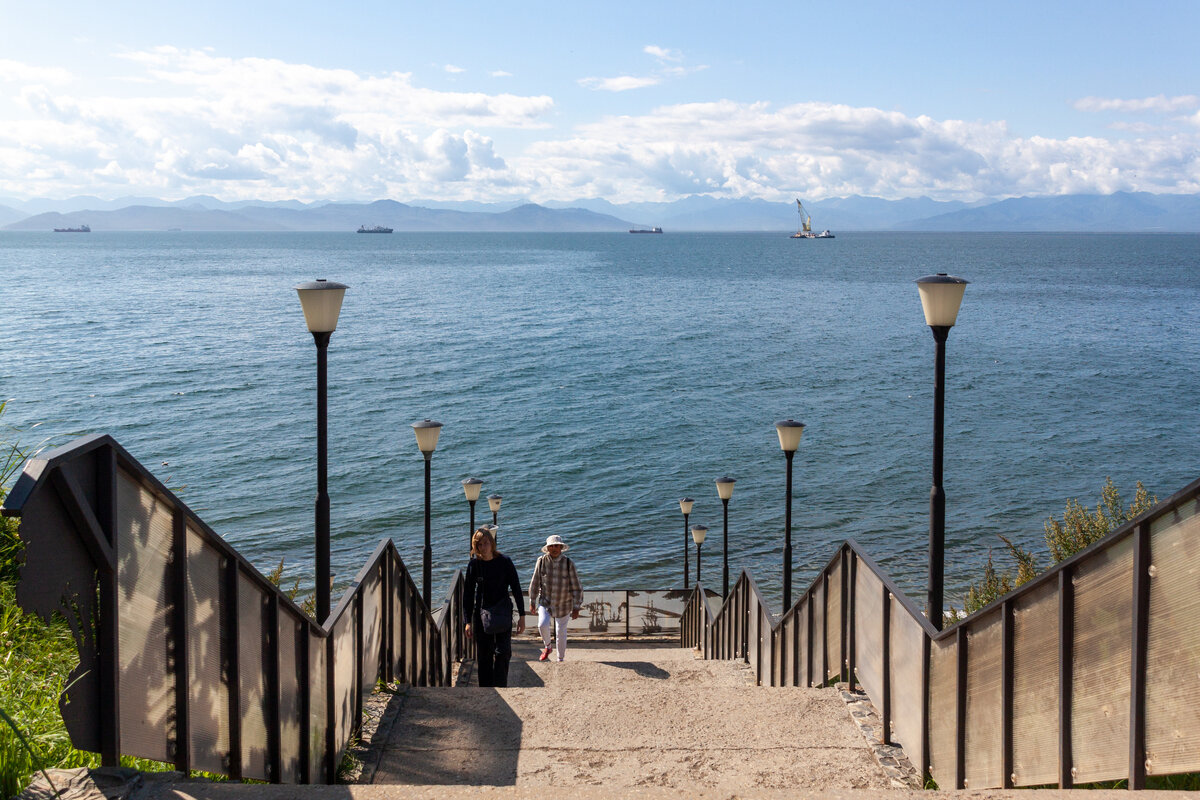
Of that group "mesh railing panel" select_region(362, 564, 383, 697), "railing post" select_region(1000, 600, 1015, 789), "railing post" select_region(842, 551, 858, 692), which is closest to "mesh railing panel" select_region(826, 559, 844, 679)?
"railing post" select_region(842, 551, 858, 692)

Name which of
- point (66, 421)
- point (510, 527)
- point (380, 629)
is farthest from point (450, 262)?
point (380, 629)

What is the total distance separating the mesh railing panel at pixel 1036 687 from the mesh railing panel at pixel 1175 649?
458 mm

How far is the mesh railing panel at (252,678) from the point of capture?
4213 mm

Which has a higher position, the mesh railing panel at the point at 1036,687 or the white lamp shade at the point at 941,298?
the white lamp shade at the point at 941,298

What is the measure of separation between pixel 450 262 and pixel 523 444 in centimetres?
13291

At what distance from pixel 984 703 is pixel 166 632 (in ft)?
11.4

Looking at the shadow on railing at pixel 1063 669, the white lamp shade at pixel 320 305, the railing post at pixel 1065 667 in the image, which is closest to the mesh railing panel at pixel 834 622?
the shadow on railing at pixel 1063 669

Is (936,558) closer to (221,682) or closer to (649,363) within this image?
(221,682)

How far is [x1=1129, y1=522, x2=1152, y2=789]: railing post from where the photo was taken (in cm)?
356

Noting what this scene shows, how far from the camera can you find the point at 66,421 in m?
37.6

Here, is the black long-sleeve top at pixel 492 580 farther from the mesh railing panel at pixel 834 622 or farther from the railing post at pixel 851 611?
the railing post at pixel 851 611

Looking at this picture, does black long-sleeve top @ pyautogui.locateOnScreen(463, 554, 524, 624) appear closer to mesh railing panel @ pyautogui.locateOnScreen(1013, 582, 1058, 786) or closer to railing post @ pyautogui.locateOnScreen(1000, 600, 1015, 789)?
railing post @ pyautogui.locateOnScreen(1000, 600, 1015, 789)

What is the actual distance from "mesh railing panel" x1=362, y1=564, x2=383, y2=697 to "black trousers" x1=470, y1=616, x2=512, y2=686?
2.63m

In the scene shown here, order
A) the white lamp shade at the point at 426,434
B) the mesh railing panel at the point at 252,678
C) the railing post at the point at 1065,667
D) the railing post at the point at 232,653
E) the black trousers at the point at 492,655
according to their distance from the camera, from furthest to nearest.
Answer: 1. the white lamp shade at the point at 426,434
2. the black trousers at the point at 492,655
3. the mesh railing panel at the point at 252,678
4. the railing post at the point at 232,653
5. the railing post at the point at 1065,667
